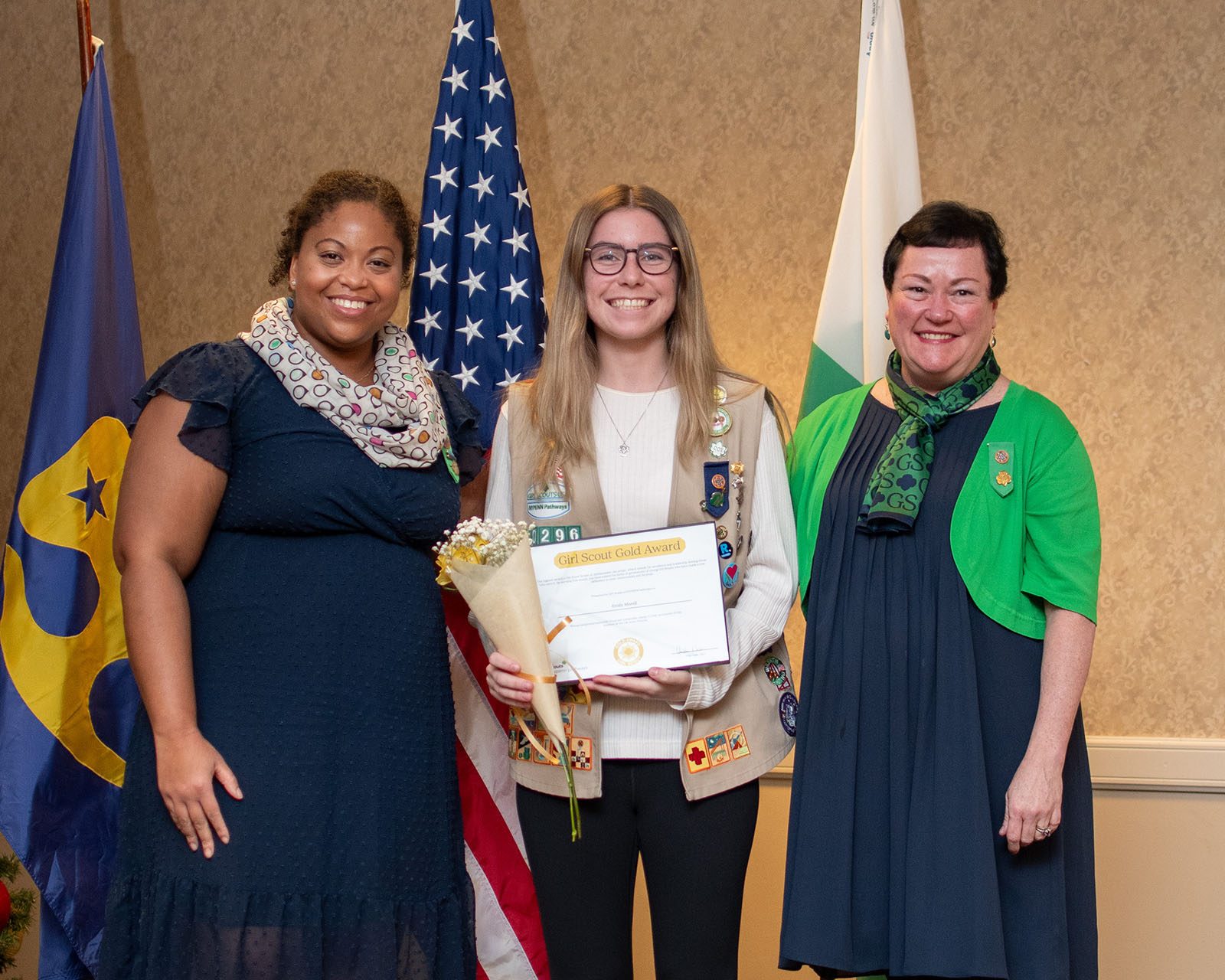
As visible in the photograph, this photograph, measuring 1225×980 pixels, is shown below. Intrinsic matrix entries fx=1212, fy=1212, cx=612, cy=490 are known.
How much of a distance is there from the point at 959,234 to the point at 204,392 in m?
1.22

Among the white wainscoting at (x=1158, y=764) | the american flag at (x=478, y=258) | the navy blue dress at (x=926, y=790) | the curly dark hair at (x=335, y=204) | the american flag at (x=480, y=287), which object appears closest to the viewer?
the navy blue dress at (x=926, y=790)

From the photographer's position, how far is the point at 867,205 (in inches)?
111

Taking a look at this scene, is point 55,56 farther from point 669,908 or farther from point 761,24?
point 669,908

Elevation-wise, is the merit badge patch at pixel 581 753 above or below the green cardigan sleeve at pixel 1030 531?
below

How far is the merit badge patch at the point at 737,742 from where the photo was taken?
1.94m

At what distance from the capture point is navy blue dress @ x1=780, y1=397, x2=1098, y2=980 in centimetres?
185

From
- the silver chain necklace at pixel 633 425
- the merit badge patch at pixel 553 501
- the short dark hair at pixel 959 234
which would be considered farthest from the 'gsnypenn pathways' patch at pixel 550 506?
the short dark hair at pixel 959 234

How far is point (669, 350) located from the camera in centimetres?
215

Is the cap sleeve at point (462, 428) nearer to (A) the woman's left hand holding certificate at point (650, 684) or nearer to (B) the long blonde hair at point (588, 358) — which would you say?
(B) the long blonde hair at point (588, 358)

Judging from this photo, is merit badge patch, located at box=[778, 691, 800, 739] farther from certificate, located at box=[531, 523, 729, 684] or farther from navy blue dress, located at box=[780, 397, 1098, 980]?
certificate, located at box=[531, 523, 729, 684]

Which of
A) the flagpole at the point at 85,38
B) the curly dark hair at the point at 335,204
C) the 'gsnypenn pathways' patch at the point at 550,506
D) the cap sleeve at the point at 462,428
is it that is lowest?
the 'gsnypenn pathways' patch at the point at 550,506

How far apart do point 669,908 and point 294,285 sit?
1193mm

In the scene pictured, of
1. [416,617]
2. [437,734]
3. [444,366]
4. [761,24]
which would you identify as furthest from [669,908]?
[761,24]

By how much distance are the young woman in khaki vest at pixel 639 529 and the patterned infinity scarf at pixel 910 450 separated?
170mm
